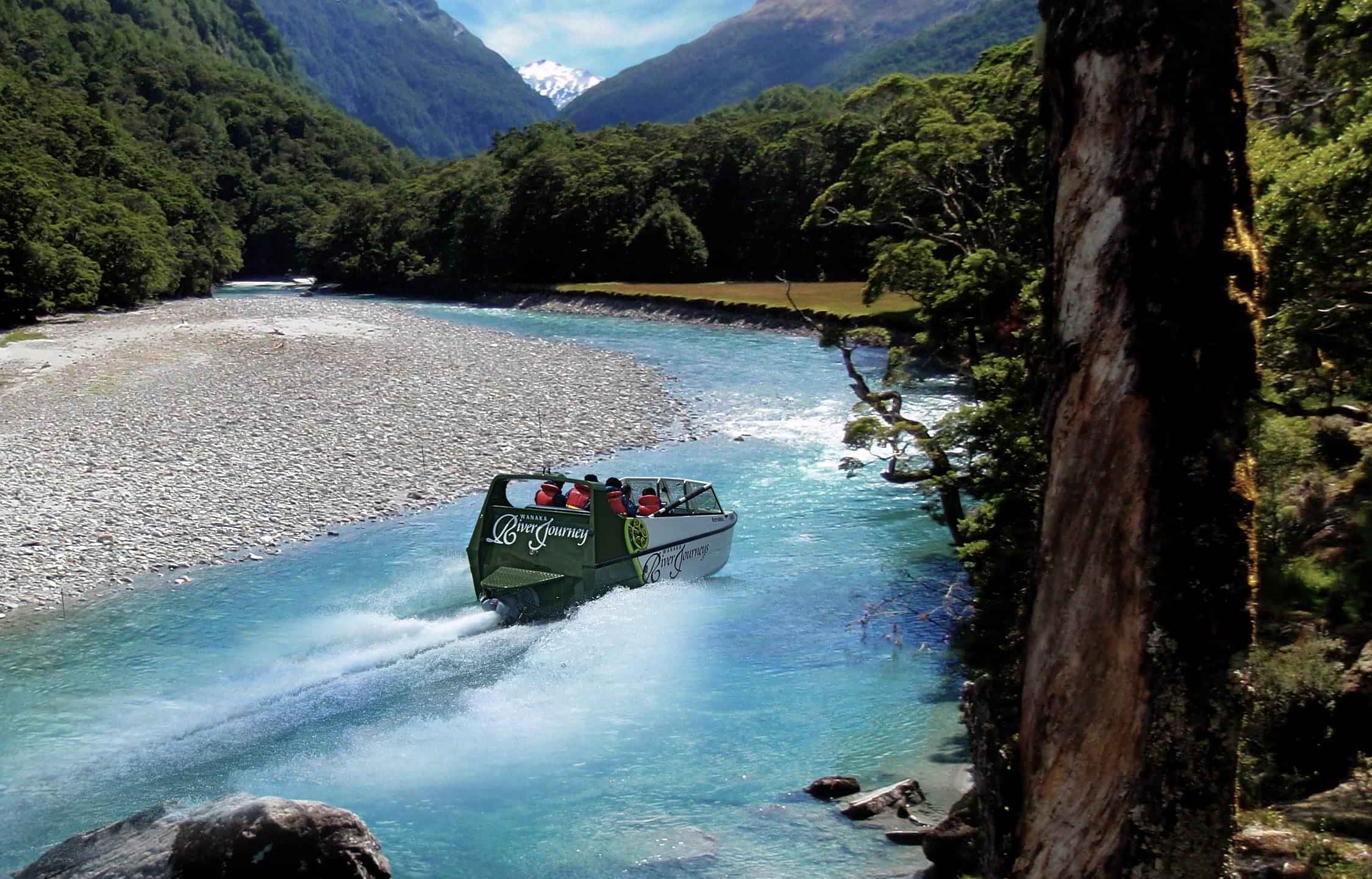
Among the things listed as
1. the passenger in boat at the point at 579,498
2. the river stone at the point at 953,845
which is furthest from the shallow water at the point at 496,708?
the passenger in boat at the point at 579,498

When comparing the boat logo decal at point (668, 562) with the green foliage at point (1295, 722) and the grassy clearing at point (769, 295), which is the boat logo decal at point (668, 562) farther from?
the grassy clearing at point (769, 295)

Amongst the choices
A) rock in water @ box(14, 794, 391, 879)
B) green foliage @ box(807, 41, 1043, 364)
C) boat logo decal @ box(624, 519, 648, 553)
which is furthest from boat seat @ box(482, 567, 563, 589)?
green foliage @ box(807, 41, 1043, 364)

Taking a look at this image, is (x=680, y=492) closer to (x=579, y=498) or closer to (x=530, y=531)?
(x=579, y=498)

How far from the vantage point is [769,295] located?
70688 mm

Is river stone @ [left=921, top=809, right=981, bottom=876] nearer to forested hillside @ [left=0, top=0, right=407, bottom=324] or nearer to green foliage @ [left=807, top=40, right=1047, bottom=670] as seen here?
green foliage @ [left=807, top=40, right=1047, bottom=670]

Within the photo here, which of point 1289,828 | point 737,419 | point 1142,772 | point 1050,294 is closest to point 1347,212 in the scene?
point 1289,828

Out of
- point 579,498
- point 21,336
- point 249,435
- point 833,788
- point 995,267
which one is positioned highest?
point 21,336

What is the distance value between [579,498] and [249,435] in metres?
14.7

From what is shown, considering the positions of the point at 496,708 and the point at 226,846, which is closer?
the point at 226,846

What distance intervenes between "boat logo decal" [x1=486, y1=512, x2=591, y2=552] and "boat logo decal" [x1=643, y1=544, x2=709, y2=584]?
154 centimetres

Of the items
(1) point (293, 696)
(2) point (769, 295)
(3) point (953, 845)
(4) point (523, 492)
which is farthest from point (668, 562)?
(2) point (769, 295)

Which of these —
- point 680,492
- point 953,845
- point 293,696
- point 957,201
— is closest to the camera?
point 953,845

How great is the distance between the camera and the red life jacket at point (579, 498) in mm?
16516

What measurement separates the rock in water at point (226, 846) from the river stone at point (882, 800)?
451 centimetres
